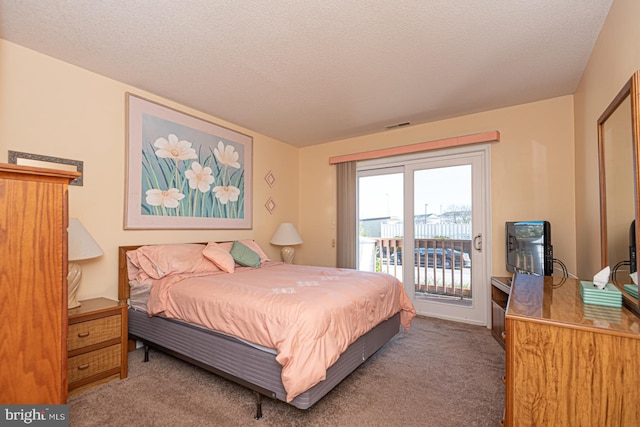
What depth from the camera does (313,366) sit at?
163 centimetres

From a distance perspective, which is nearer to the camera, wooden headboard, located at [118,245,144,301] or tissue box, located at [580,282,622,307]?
tissue box, located at [580,282,622,307]

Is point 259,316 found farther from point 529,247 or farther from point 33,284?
point 529,247

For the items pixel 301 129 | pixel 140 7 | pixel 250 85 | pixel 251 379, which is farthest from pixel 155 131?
pixel 251 379

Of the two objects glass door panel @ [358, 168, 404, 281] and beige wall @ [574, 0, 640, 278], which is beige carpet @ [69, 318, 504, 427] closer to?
beige wall @ [574, 0, 640, 278]

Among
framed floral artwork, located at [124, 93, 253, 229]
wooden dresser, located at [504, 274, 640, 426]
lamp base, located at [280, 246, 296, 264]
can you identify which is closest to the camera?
wooden dresser, located at [504, 274, 640, 426]

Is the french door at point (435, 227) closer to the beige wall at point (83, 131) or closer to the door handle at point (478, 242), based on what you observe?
the door handle at point (478, 242)

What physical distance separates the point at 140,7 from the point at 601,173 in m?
3.14

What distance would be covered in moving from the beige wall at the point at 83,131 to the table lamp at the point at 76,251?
0.93 feet

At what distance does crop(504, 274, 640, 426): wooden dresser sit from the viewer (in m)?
0.95

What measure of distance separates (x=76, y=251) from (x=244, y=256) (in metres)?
1.51

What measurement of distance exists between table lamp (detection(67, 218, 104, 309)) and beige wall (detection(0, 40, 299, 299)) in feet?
0.93

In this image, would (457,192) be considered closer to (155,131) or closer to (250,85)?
(250,85)

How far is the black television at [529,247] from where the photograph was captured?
8.91ft

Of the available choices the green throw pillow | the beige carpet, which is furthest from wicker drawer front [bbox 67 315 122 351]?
the green throw pillow
